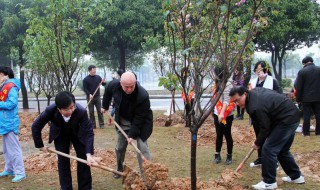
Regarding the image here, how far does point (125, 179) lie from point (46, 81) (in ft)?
33.3

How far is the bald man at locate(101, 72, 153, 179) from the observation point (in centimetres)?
487

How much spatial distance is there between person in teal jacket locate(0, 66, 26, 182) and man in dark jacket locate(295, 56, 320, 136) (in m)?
6.17

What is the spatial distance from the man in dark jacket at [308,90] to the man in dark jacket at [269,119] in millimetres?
3787

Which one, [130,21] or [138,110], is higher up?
[130,21]

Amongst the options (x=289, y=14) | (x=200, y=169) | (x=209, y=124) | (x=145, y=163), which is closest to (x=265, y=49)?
(x=289, y=14)

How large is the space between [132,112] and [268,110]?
72.6 inches

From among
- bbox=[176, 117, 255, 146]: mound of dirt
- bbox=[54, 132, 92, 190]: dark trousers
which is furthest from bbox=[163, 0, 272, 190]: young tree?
bbox=[176, 117, 255, 146]: mound of dirt

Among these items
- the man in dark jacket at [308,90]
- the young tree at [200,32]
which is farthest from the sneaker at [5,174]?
the man in dark jacket at [308,90]

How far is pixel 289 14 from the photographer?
54.2ft

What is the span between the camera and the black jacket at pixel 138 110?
16.0ft

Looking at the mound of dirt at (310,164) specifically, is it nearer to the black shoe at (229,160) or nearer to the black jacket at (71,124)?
the black shoe at (229,160)

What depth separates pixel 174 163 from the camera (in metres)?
6.34

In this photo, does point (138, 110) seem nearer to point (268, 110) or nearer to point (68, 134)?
point (68, 134)

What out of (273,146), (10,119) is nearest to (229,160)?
(273,146)
